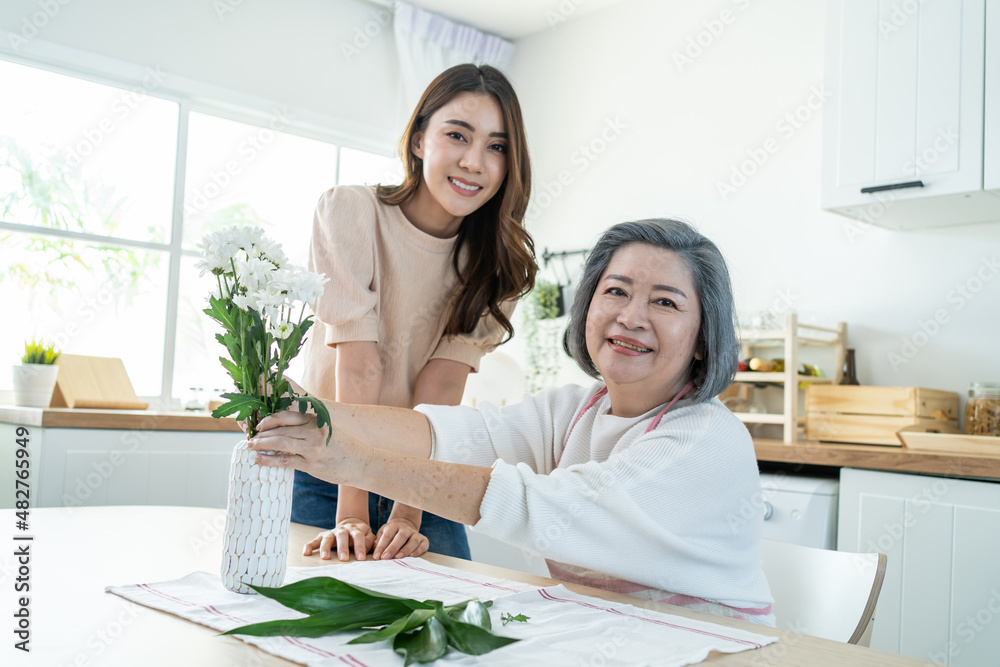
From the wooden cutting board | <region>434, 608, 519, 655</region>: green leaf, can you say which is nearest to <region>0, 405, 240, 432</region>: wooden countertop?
the wooden cutting board

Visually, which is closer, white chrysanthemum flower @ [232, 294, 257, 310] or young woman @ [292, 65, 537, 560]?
white chrysanthemum flower @ [232, 294, 257, 310]

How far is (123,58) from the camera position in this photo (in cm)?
339

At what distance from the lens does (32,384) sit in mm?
2820

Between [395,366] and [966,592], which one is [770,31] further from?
[395,366]

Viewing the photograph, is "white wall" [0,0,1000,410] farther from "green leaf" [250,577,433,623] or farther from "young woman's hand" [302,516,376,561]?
"green leaf" [250,577,433,623]

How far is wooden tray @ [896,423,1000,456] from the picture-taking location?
2.27 metres

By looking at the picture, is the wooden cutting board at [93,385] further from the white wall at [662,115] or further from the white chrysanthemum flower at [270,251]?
the white chrysanthemum flower at [270,251]

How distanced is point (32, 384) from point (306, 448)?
7.60ft

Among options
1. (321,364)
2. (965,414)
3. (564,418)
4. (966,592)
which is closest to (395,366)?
(321,364)

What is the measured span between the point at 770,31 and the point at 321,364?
2735 millimetres

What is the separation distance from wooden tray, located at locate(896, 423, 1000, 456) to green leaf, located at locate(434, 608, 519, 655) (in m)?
2.02

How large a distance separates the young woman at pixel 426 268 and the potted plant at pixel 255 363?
50 centimetres

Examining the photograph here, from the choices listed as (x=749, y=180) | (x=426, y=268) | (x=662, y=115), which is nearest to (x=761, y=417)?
(x=749, y=180)

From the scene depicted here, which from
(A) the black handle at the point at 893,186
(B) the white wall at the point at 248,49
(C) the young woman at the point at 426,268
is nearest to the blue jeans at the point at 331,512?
(C) the young woman at the point at 426,268
